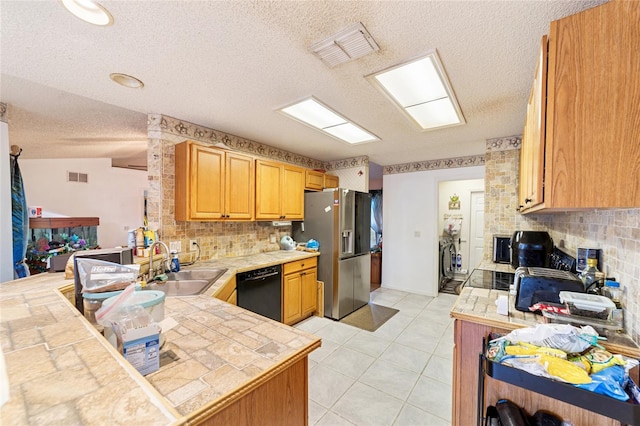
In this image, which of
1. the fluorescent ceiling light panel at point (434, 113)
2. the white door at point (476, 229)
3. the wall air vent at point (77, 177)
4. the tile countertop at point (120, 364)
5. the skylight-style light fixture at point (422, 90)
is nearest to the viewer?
the tile countertop at point (120, 364)

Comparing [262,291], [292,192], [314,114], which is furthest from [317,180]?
[262,291]

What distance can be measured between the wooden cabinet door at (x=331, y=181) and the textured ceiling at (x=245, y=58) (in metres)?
1.47

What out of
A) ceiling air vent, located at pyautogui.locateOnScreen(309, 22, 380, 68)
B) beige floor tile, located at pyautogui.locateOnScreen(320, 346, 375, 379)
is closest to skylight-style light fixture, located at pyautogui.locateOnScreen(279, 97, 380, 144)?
ceiling air vent, located at pyautogui.locateOnScreen(309, 22, 380, 68)

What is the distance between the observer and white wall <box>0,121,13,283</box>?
1966mm

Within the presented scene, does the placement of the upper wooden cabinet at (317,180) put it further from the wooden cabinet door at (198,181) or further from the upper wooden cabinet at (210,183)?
the wooden cabinet door at (198,181)

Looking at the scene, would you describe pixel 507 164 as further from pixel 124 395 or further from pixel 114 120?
pixel 114 120

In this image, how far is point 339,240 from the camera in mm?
3336

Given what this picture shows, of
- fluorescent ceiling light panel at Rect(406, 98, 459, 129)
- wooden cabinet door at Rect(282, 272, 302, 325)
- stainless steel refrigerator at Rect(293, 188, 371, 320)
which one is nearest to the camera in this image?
fluorescent ceiling light panel at Rect(406, 98, 459, 129)

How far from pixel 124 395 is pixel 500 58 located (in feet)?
7.47

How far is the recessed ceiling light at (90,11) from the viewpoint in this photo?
1.12 metres

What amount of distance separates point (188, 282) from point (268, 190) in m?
1.43

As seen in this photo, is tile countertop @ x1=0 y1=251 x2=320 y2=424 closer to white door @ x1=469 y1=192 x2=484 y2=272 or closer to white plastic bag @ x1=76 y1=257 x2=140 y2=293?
white plastic bag @ x1=76 y1=257 x2=140 y2=293

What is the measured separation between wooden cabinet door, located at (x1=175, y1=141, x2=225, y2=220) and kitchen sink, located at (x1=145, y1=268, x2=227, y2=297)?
1.77ft

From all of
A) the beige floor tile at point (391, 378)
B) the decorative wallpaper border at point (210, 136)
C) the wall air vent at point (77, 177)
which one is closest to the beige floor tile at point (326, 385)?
the beige floor tile at point (391, 378)
